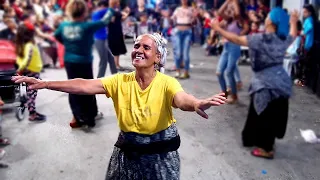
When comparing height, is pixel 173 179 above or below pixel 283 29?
below

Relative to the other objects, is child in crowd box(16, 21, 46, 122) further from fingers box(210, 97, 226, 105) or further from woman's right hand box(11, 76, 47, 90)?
fingers box(210, 97, 226, 105)

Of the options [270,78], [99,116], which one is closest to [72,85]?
[270,78]

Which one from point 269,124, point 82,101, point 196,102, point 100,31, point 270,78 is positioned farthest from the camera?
point 100,31

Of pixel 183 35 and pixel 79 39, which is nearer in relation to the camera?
pixel 79 39

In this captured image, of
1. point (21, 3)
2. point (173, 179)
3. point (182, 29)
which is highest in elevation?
point (21, 3)

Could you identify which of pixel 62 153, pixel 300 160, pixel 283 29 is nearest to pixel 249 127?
pixel 300 160

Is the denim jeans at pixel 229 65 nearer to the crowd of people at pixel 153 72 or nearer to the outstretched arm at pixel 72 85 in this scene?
the crowd of people at pixel 153 72

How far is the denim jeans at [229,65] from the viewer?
210 inches

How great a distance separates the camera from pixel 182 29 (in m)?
7.01

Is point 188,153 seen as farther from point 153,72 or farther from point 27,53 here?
point 27,53

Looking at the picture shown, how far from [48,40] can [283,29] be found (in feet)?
23.1

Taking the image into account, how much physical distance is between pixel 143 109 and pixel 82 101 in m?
2.68

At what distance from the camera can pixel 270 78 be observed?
3549 millimetres

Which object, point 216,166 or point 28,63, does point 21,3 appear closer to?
point 28,63
